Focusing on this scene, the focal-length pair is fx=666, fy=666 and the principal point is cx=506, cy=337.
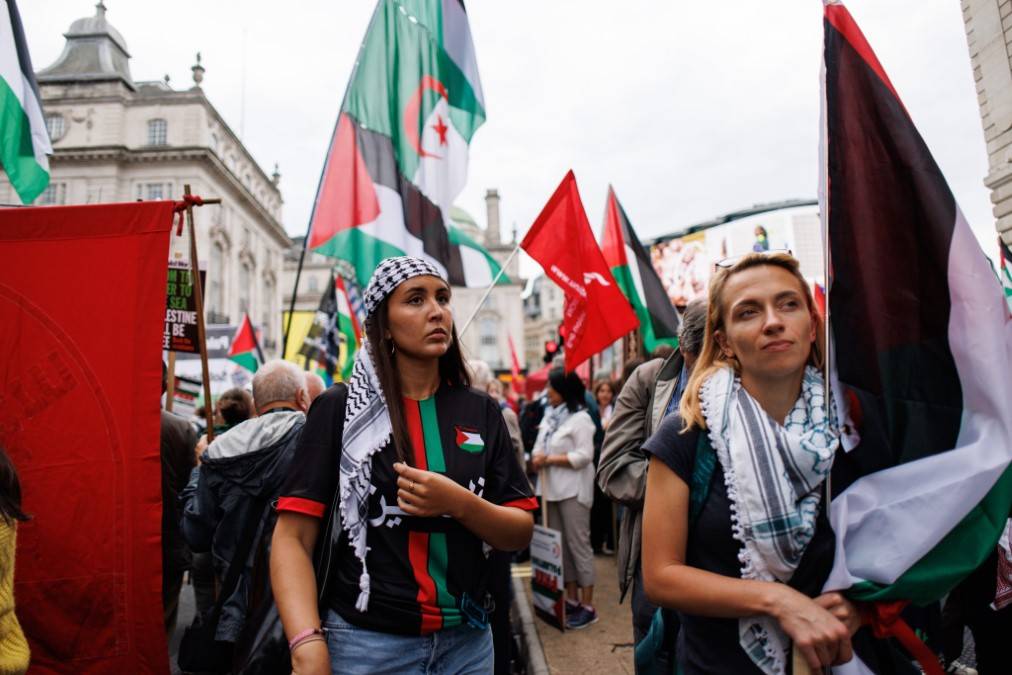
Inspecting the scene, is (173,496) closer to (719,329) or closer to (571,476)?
(571,476)

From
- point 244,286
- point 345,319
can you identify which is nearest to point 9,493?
point 345,319

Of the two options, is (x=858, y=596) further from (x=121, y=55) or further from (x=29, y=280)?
(x=121, y=55)

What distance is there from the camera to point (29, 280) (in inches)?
119

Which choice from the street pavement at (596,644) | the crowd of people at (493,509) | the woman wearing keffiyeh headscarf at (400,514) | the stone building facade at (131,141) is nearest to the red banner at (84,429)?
the crowd of people at (493,509)

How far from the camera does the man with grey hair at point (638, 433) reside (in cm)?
310

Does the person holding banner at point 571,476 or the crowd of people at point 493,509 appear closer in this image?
the crowd of people at point 493,509

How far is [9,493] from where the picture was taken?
246 centimetres

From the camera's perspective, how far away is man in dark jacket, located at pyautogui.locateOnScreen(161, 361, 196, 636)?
4.18 meters

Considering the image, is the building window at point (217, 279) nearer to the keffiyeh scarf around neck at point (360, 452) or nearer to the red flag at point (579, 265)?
the red flag at point (579, 265)

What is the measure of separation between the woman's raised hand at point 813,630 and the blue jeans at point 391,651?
0.92 metres

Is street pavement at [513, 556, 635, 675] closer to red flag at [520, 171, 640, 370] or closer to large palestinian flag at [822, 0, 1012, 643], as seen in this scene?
red flag at [520, 171, 640, 370]

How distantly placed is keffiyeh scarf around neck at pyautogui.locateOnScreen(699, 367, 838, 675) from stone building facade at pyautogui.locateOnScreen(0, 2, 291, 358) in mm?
42860

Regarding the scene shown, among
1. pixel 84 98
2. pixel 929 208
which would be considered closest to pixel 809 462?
pixel 929 208

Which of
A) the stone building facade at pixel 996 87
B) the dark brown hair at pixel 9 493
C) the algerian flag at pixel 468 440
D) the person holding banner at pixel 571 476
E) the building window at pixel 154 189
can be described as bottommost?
the person holding banner at pixel 571 476
